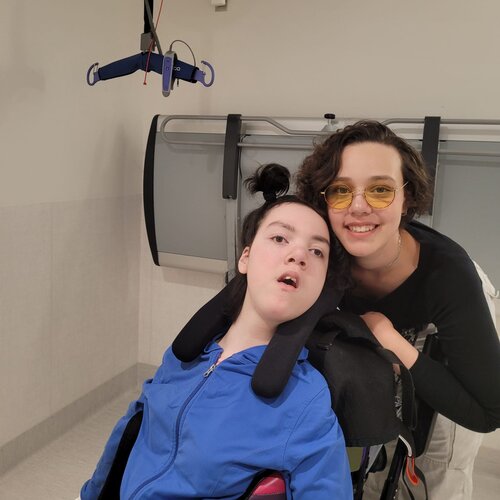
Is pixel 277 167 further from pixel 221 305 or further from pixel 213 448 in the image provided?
pixel 213 448

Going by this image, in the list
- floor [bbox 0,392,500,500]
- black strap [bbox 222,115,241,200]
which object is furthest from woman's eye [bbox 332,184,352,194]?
floor [bbox 0,392,500,500]

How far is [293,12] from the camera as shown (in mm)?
2307

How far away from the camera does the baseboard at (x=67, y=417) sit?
7.06 ft

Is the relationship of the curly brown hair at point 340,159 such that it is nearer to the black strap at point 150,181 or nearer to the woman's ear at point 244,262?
the woman's ear at point 244,262

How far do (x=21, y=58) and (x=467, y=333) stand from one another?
5.82 feet

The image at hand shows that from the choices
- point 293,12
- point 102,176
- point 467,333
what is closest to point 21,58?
point 102,176

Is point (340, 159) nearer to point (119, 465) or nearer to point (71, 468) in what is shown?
point (119, 465)

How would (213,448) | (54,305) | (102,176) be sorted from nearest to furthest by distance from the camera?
(213,448)
(54,305)
(102,176)

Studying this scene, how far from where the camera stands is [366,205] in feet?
3.60

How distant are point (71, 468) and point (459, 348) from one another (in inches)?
68.0

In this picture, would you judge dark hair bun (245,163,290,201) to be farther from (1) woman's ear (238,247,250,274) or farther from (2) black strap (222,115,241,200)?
(2) black strap (222,115,241,200)

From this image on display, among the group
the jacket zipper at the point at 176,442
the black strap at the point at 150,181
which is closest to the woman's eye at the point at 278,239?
the jacket zipper at the point at 176,442

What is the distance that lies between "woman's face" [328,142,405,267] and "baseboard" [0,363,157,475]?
5.72ft

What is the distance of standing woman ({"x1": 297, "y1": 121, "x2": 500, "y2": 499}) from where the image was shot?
3.64ft
